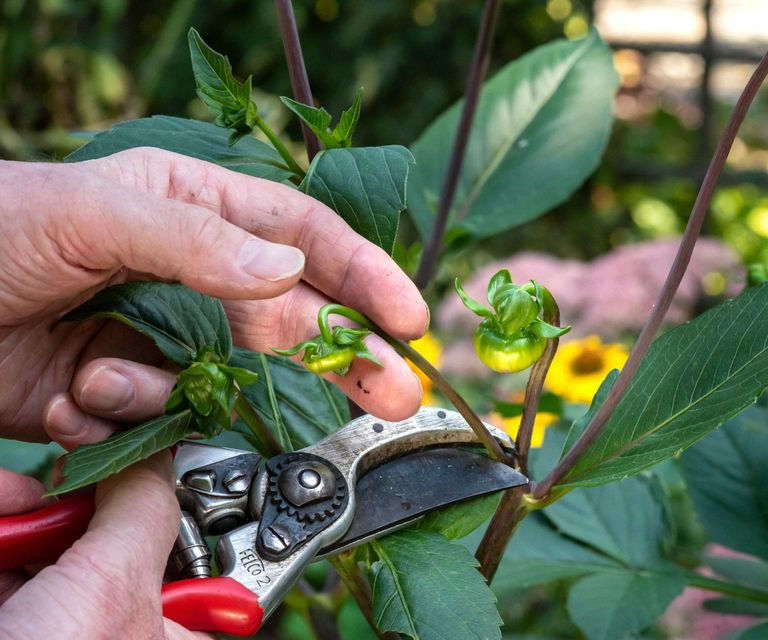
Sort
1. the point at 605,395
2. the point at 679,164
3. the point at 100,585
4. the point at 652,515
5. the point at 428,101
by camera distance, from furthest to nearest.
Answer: the point at 679,164 → the point at 428,101 → the point at 652,515 → the point at 605,395 → the point at 100,585

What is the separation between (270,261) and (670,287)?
0.19 metres

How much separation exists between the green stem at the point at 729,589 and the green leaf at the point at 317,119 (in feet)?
1.20

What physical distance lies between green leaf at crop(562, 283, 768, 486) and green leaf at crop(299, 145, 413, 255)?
0.15 meters

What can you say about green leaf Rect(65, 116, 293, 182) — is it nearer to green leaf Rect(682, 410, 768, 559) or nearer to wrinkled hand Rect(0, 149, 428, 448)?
wrinkled hand Rect(0, 149, 428, 448)

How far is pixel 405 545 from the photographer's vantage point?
0.50 m

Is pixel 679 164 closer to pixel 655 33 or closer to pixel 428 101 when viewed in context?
pixel 655 33

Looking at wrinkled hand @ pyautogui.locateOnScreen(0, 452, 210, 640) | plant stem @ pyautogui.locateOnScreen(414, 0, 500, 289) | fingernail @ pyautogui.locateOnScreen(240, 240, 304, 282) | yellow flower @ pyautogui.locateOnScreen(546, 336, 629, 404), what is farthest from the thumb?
yellow flower @ pyautogui.locateOnScreen(546, 336, 629, 404)

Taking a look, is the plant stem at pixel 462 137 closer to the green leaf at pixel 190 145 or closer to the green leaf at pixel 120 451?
the green leaf at pixel 190 145

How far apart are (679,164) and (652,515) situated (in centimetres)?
187

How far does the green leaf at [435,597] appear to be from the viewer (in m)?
0.45

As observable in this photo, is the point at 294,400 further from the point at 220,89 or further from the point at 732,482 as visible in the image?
the point at 732,482

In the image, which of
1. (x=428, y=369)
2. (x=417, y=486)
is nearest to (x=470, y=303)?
(x=428, y=369)

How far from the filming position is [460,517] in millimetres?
526

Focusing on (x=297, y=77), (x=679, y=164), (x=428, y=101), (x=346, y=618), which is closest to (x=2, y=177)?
(x=297, y=77)
